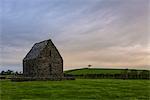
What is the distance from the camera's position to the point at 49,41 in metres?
71.7

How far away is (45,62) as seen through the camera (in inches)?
2768

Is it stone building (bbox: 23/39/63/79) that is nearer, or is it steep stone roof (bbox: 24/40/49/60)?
stone building (bbox: 23/39/63/79)

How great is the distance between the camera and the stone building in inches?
2756

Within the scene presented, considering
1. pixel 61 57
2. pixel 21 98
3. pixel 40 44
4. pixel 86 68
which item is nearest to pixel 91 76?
pixel 61 57

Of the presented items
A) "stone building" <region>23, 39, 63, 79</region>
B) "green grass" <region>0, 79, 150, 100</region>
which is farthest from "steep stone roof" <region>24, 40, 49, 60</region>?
"green grass" <region>0, 79, 150, 100</region>

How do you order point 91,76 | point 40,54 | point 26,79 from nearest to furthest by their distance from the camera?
1. point 26,79
2. point 40,54
3. point 91,76

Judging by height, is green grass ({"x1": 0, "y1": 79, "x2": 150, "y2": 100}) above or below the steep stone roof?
below

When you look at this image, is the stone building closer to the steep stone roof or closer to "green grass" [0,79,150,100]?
the steep stone roof

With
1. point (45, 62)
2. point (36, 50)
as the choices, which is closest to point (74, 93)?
point (45, 62)

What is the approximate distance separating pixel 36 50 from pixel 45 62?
5.10 metres

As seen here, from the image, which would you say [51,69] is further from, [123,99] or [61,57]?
[123,99]

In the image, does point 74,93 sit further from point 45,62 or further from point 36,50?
point 36,50

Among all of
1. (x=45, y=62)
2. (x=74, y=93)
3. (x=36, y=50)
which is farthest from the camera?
(x=36, y=50)

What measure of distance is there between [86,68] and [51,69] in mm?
47415
